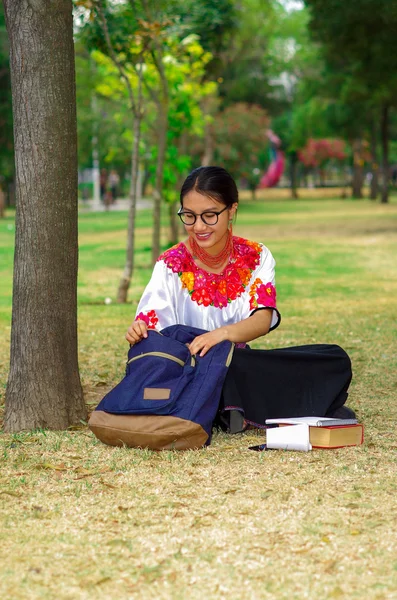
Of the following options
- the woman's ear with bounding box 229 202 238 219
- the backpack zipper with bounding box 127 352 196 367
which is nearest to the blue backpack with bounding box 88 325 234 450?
the backpack zipper with bounding box 127 352 196 367

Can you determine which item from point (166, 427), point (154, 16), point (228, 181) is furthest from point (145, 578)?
point (154, 16)

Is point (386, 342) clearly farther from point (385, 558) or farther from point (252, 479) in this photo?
point (385, 558)

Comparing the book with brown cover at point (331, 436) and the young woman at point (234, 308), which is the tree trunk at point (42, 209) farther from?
the book with brown cover at point (331, 436)

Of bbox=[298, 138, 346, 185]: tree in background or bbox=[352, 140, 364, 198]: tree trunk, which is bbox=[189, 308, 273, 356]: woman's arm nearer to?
bbox=[352, 140, 364, 198]: tree trunk

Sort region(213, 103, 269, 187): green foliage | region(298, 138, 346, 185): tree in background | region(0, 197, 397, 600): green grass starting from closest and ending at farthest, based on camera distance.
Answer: region(0, 197, 397, 600): green grass
region(213, 103, 269, 187): green foliage
region(298, 138, 346, 185): tree in background

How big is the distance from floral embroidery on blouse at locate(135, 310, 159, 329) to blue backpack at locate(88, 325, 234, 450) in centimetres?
22

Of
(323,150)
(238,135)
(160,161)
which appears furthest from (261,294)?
(323,150)

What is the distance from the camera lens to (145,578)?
3.09m

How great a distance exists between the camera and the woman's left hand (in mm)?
4594

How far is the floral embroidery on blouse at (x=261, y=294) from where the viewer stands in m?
4.86

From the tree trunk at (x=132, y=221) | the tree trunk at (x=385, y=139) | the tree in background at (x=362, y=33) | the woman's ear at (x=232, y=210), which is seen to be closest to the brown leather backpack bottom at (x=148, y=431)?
the woman's ear at (x=232, y=210)

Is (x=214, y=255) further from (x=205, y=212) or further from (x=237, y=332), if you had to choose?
(x=237, y=332)

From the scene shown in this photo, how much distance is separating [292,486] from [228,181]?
159 cm

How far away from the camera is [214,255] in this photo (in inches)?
194
